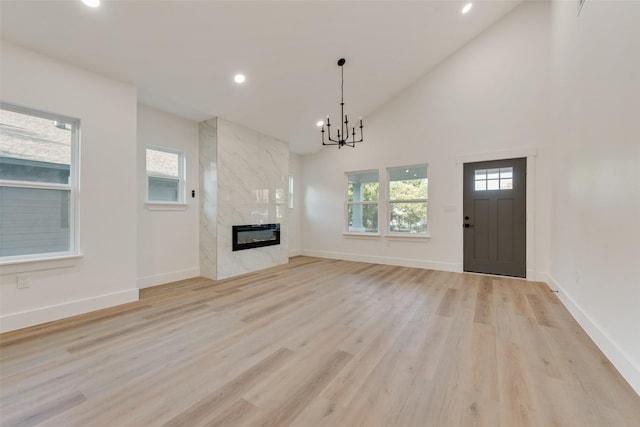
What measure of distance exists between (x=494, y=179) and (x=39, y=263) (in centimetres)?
665

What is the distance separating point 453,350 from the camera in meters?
2.20

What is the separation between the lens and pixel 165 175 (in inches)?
173

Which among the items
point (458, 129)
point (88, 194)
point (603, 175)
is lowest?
point (88, 194)

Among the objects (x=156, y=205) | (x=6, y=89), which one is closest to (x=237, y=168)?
(x=156, y=205)

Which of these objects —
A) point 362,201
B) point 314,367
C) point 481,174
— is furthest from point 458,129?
point 314,367

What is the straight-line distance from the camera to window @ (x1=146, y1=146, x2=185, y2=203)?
4219mm

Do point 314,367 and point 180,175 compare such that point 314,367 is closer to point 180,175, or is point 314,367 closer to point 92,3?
point 92,3

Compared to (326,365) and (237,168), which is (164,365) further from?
(237,168)

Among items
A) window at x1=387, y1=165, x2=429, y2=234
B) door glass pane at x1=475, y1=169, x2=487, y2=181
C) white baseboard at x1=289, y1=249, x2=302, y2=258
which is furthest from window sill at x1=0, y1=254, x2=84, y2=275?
door glass pane at x1=475, y1=169, x2=487, y2=181

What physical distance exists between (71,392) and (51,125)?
2.88m

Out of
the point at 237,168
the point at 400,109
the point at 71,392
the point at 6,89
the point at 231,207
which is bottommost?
the point at 71,392

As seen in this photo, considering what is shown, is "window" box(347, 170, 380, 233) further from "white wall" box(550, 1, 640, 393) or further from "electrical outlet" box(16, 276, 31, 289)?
"electrical outlet" box(16, 276, 31, 289)

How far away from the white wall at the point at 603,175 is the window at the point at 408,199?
227 centimetres

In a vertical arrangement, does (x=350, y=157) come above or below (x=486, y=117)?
below
